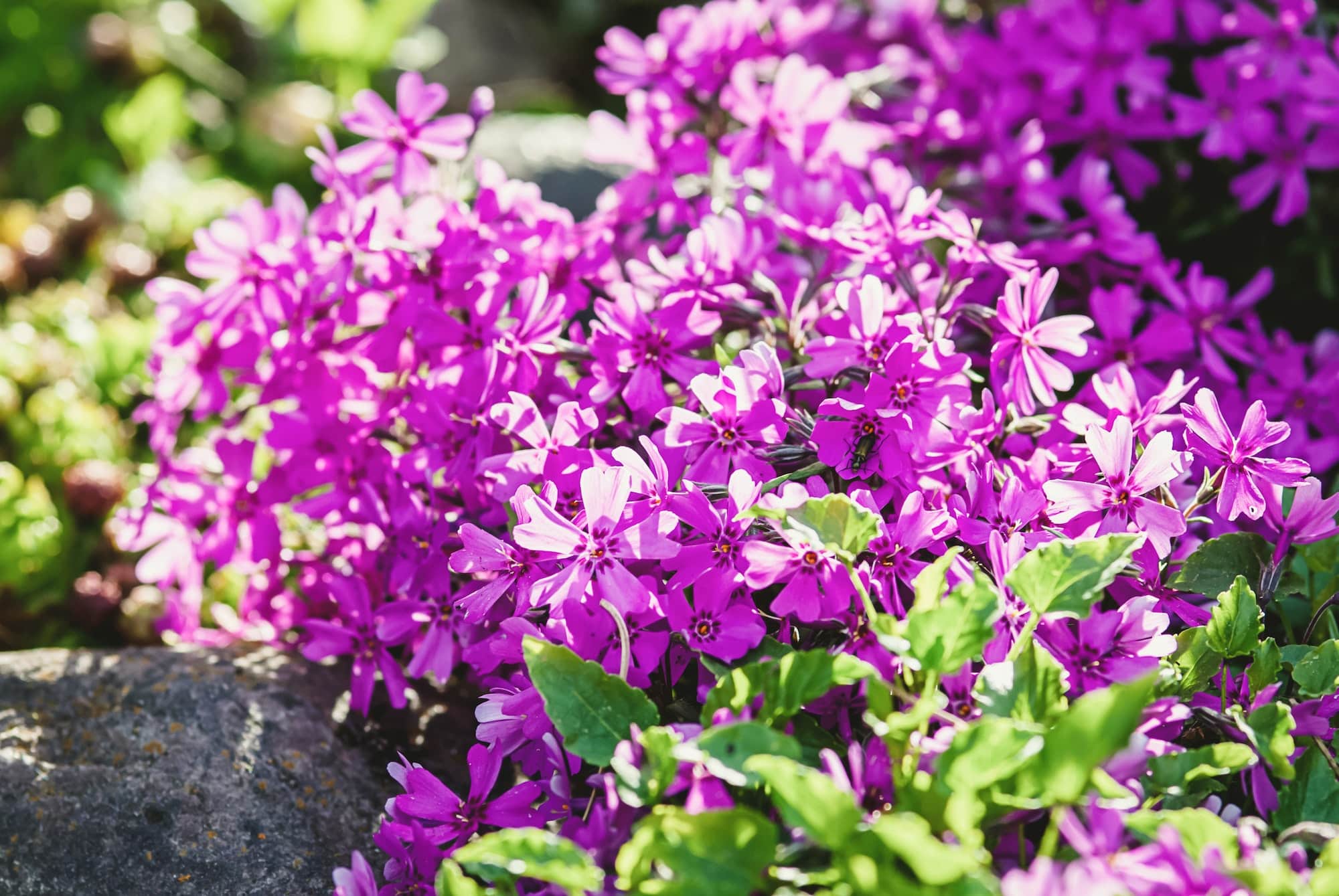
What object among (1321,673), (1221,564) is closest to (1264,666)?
(1321,673)

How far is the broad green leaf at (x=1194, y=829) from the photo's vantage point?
1.06 metres

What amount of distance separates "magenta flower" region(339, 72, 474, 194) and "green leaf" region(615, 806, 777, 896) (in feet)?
3.93

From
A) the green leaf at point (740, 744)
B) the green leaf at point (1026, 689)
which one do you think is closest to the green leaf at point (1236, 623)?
the green leaf at point (1026, 689)

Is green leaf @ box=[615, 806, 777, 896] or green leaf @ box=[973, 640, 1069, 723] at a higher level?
green leaf @ box=[973, 640, 1069, 723]

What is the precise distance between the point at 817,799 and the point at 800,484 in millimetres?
446

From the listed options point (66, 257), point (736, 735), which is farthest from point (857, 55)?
point (66, 257)

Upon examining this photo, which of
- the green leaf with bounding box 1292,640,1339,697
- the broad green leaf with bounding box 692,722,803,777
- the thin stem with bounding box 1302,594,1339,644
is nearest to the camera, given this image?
the broad green leaf with bounding box 692,722,803,777

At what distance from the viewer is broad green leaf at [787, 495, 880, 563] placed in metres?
1.21

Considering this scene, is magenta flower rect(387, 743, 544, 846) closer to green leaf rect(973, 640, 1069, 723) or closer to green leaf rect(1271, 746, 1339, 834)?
green leaf rect(973, 640, 1069, 723)

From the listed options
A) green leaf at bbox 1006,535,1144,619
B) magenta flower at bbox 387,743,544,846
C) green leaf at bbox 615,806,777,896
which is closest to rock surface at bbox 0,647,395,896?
magenta flower at bbox 387,743,544,846

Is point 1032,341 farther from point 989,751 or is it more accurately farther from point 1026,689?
point 989,751

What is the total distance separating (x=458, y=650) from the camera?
1.69 m

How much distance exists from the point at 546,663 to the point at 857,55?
195 cm

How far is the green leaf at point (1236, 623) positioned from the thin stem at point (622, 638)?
0.72m
